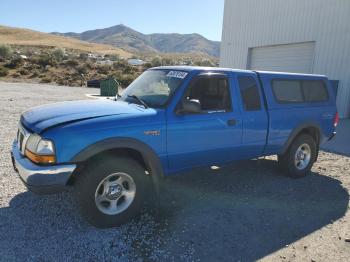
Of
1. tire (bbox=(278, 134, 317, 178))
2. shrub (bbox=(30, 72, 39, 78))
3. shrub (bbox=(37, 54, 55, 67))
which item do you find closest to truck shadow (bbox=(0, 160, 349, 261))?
tire (bbox=(278, 134, 317, 178))

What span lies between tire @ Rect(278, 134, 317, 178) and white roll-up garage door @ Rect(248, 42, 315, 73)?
8961 millimetres

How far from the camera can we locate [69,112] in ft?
13.1

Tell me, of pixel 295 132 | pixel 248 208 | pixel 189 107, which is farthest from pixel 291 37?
pixel 189 107

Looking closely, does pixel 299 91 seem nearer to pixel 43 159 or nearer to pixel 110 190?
pixel 110 190

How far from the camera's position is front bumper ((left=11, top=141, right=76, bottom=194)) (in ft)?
11.2

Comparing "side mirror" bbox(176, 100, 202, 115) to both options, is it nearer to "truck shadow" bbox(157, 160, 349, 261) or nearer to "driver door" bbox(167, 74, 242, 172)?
"driver door" bbox(167, 74, 242, 172)

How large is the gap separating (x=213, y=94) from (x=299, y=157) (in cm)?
234

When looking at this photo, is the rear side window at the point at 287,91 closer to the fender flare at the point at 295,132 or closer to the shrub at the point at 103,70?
the fender flare at the point at 295,132

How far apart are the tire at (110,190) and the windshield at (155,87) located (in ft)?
3.15

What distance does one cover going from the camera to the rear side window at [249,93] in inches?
197

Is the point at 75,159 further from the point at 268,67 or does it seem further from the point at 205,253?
the point at 268,67

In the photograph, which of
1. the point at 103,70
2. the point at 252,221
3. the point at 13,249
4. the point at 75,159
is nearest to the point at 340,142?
the point at 252,221

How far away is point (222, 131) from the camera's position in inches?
184

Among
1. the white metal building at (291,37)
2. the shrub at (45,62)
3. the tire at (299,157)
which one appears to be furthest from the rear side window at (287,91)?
the shrub at (45,62)
